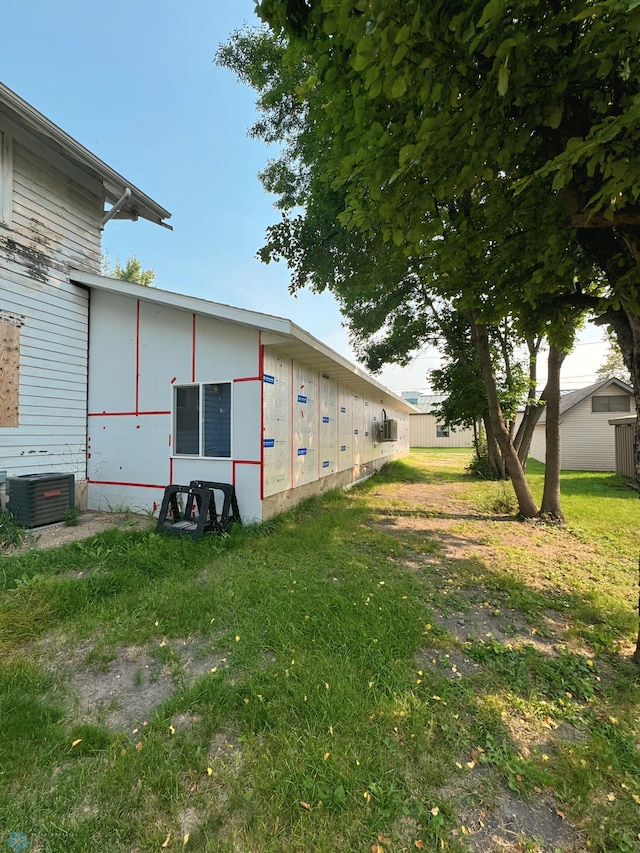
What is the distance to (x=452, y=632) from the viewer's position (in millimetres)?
2883

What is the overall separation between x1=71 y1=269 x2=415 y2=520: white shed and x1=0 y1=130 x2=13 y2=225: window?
1.20 meters

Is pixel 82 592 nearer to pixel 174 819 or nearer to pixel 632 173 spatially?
pixel 174 819

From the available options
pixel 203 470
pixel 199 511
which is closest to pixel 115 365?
pixel 203 470

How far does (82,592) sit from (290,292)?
5548mm

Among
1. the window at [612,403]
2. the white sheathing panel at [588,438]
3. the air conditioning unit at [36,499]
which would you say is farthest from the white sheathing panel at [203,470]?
the window at [612,403]

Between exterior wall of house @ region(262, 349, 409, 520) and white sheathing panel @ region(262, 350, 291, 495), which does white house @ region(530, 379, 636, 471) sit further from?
white sheathing panel @ region(262, 350, 291, 495)

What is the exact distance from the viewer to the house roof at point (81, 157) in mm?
5070

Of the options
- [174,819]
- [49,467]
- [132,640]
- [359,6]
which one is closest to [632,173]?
[359,6]

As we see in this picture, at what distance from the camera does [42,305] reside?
20.0 feet

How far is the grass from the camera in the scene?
4.87 feet

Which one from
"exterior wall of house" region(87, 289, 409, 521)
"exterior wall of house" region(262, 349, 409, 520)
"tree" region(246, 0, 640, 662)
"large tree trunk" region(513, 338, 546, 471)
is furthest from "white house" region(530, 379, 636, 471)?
"tree" region(246, 0, 640, 662)

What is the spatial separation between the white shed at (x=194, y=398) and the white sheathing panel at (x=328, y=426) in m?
0.56

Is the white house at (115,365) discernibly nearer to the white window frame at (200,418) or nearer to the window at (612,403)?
the white window frame at (200,418)

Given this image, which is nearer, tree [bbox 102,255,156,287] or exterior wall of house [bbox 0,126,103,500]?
exterior wall of house [bbox 0,126,103,500]
